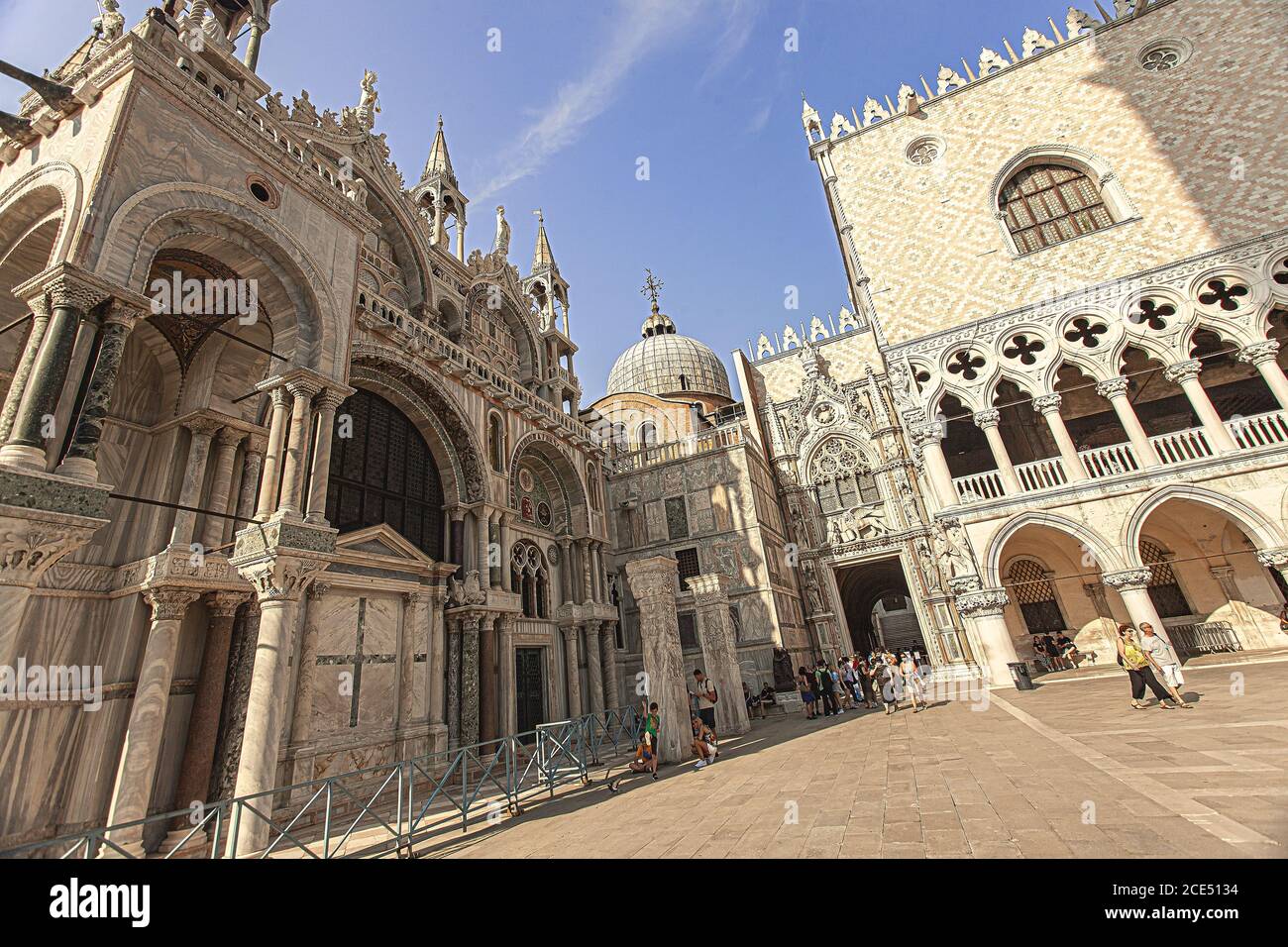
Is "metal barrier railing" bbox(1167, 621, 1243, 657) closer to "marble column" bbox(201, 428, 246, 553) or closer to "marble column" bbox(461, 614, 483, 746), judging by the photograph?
"marble column" bbox(461, 614, 483, 746)

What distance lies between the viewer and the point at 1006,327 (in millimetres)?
18797

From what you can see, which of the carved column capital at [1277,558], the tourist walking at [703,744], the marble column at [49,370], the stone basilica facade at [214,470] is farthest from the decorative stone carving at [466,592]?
the carved column capital at [1277,558]

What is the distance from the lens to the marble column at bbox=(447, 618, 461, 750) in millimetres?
12352

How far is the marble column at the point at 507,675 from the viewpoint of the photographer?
43.3ft

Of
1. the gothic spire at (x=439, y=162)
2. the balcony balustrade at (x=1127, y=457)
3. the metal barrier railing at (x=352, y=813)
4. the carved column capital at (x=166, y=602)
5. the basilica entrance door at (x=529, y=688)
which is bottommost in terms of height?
the metal barrier railing at (x=352, y=813)

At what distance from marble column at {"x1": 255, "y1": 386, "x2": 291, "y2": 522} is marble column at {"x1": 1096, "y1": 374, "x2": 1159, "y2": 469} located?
22.1m

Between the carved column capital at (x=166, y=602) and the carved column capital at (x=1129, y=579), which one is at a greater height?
the carved column capital at (x=166, y=602)

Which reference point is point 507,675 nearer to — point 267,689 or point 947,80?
point 267,689

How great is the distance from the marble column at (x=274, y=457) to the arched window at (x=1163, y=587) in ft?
79.2

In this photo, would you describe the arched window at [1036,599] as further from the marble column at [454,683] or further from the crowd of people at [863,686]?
the marble column at [454,683]

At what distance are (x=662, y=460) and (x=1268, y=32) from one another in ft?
83.2
